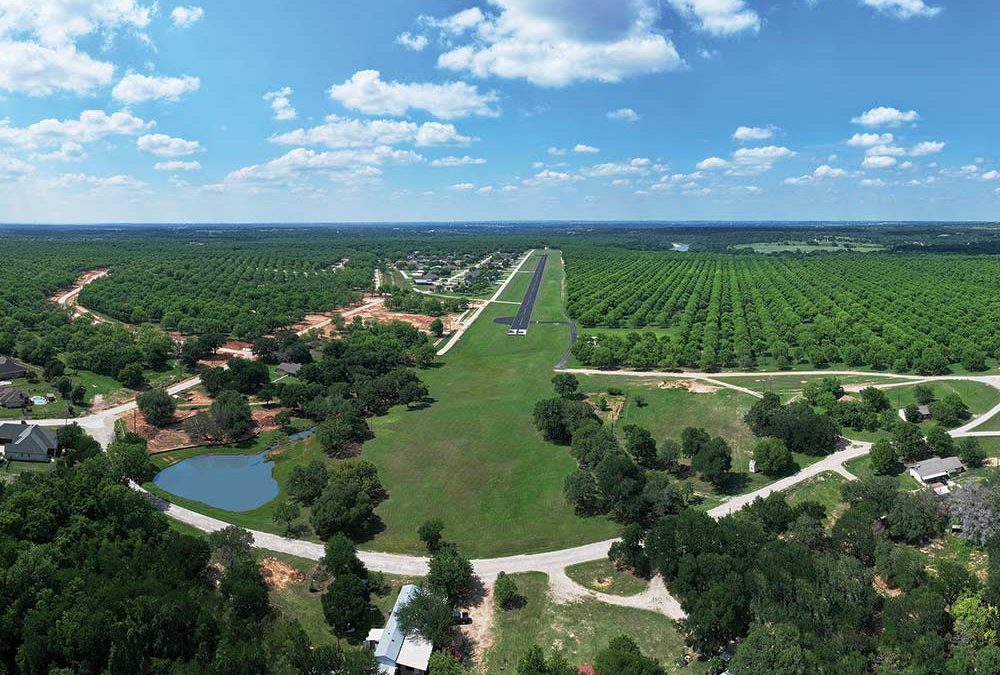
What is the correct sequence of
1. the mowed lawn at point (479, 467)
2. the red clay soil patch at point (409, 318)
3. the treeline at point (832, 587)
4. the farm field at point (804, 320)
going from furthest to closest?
the red clay soil patch at point (409, 318)
the farm field at point (804, 320)
the mowed lawn at point (479, 467)
the treeline at point (832, 587)

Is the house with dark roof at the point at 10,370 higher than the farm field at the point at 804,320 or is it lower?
lower

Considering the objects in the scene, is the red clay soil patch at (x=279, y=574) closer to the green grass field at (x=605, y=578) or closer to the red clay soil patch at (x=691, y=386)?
the green grass field at (x=605, y=578)

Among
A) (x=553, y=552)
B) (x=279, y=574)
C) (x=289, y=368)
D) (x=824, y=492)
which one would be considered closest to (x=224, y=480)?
(x=279, y=574)

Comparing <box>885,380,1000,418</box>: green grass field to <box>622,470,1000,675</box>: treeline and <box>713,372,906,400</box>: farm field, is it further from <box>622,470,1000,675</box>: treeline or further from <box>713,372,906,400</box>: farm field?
<box>622,470,1000,675</box>: treeline

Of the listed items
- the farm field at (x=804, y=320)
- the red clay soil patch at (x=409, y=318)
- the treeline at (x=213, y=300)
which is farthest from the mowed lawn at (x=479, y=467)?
the treeline at (x=213, y=300)

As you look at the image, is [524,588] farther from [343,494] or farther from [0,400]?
[0,400]
